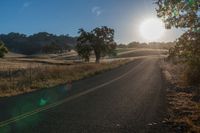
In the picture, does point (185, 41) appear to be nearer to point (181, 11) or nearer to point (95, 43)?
point (181, 11)

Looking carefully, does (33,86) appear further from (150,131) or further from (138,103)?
(150,131)

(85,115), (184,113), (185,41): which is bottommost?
(184,113)

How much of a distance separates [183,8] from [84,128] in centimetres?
551

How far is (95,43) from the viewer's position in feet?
295

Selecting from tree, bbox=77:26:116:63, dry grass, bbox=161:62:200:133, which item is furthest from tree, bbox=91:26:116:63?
dry grass, bbox=161:62:200:133

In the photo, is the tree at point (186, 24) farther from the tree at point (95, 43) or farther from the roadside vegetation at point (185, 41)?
the tree at point (95, 43)

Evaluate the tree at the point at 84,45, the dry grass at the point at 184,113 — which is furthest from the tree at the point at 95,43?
the dry grass at the point at 184,113

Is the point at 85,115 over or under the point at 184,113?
over

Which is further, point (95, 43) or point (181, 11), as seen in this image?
point (95, 43)

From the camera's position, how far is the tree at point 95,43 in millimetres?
88969

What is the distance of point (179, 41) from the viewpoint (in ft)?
40.1

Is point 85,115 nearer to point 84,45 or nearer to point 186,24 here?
point 186,24

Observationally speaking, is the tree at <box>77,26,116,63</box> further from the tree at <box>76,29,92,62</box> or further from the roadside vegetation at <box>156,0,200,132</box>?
the roadside vegetation at <box>156,0,200,132</box>

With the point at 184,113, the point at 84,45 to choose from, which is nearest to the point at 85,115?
the point at 184,113
